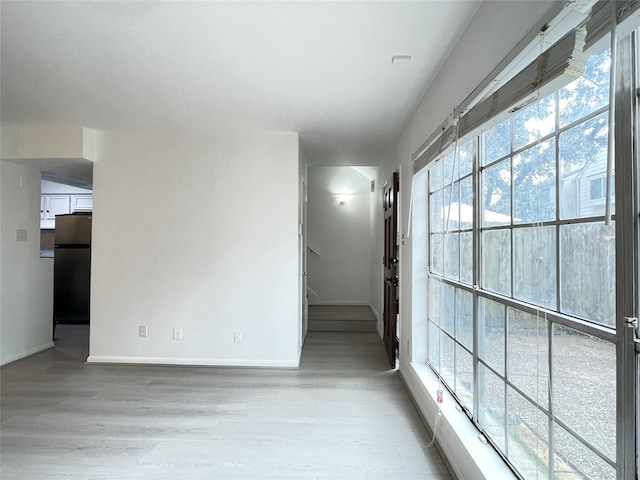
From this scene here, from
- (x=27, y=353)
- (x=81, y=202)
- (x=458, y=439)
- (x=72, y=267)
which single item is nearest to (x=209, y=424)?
(x=458, y=439)

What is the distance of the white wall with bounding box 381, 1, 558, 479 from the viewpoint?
1.40 m

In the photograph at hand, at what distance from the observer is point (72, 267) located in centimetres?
523

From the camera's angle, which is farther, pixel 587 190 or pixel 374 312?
pixel 374 312

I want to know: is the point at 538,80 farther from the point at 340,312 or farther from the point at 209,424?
the point at 340,312

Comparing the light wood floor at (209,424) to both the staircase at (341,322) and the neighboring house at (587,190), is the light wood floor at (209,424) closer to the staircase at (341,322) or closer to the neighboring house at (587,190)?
the staircase at (341,322)

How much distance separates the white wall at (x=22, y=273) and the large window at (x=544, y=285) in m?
4.55

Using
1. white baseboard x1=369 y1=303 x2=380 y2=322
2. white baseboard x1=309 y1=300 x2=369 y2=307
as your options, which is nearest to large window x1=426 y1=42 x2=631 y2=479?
white baseboard x1=369 y1=303 x2=380 y2=322

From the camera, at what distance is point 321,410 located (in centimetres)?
261

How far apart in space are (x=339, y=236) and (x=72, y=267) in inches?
176

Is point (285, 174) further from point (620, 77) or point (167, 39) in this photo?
point (620, 77)

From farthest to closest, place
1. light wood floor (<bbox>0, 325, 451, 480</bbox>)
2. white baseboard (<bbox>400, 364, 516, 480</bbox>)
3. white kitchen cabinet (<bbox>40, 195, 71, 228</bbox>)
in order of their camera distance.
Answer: white kitchen cabinet (<bbox>40, 195, 71, 228</bbox>)
light wood floor (<bbox>0, 325, 451, 480</bbox>)
white baseboard (<bbox>400, 364, 516, 480</bbox>)

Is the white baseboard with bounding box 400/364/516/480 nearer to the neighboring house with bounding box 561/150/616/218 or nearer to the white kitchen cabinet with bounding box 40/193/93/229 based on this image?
the neighboring house with bounding box 561/150/616/218

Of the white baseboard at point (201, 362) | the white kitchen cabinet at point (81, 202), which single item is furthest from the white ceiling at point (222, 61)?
the white kitchen cabinet at point (81, 202)

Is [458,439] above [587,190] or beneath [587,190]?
beneath
